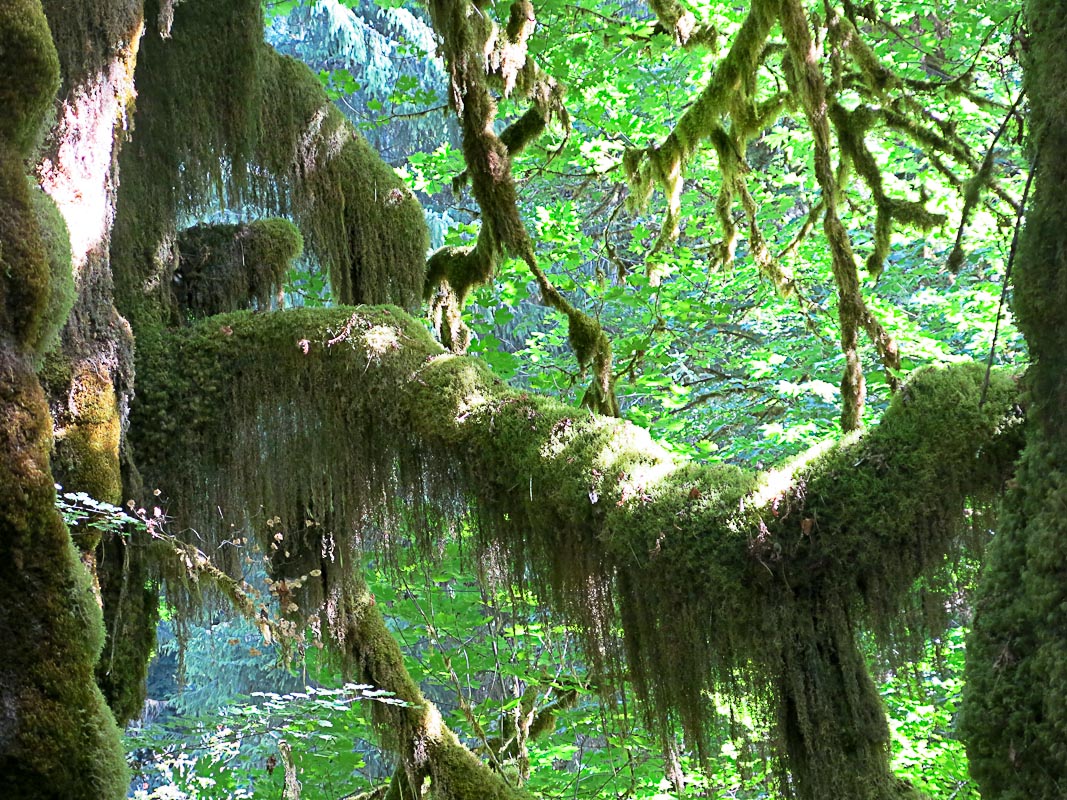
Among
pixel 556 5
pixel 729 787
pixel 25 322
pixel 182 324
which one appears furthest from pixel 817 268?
pixel 25 322

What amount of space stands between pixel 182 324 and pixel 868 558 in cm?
381

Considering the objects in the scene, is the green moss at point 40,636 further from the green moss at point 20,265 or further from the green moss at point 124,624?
the green moss at point 124,624

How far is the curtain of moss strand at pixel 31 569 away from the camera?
2691mm

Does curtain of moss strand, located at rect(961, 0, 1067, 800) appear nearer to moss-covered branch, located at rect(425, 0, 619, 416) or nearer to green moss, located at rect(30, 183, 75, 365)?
green moss, located at rect(30, 183, 75, 365)

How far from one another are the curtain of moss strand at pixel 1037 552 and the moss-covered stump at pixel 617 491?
121 centimetres

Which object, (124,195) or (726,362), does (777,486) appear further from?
(726,362)

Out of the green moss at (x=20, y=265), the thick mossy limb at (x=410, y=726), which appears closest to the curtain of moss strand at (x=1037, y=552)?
the green moss at (x=20, y=265)

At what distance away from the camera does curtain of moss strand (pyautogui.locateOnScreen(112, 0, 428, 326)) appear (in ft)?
17.7

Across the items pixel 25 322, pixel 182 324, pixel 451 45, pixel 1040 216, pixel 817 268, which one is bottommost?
pixel 1040 216

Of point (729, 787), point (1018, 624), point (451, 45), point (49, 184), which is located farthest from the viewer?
point (729, 787)

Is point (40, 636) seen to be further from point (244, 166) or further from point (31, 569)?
point (244, 166)

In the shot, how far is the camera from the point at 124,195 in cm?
536

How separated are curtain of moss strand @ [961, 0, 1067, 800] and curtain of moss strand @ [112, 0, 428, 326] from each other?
4.24 metres

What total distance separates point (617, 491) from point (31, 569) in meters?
2.08
